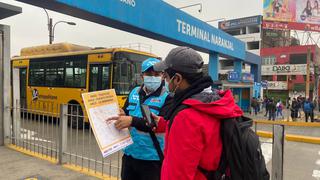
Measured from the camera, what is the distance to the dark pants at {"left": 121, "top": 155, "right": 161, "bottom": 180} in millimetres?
2896

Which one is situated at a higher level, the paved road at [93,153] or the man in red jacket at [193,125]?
the man in red jacket at [193,125]

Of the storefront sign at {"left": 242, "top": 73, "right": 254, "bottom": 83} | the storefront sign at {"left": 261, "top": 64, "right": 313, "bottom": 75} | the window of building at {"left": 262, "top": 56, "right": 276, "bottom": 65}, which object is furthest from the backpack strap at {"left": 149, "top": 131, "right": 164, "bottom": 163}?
the window of building at {"left": 262, "top": 56, "right": 276, "bottom": 65}

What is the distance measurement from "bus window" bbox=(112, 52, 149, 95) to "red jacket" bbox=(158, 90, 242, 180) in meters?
9.37

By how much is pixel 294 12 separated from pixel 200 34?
1754 centimetres

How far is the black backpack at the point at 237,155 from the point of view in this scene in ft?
5.25

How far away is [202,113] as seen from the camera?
1609mm

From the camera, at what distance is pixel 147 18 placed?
1131cm

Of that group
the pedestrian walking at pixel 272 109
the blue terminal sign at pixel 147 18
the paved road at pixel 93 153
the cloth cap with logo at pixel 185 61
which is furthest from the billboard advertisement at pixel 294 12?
the cloth cap with logo at pixel 185 61

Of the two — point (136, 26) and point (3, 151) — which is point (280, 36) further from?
point (3, 151)

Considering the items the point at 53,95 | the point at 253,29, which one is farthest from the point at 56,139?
the point at 253,29

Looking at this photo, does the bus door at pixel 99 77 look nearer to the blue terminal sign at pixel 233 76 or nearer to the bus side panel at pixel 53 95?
the bus side panel at pixel 53 95

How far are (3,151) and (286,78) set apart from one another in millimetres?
51548

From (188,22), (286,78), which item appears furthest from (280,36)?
(188,22)

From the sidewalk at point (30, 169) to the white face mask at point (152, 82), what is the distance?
242 cm
